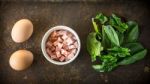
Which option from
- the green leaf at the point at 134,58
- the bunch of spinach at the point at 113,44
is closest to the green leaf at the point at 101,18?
the bunch of spinach at the point at 113,44

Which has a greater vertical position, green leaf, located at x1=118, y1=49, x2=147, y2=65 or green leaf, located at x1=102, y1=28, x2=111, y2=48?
green leaf, located at x1=102, y1=28, x2=111, y2=48

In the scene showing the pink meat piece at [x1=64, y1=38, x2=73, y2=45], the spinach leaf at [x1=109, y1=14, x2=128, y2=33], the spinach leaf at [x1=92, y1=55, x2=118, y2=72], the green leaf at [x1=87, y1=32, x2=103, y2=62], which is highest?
the spinach leaf at [x1=109, y1=14, x2=128, y2=33]

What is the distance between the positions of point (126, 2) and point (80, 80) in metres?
0.24

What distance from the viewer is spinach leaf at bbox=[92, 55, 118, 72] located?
85 centimetres

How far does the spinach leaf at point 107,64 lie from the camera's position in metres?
0.85

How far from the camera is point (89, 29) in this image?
906 mm

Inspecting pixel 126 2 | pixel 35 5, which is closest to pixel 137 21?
pixel 126 2

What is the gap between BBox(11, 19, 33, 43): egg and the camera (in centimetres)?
87

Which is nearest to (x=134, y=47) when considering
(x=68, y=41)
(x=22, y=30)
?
(x=68, y=41)

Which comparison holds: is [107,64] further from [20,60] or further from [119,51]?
[20,60]

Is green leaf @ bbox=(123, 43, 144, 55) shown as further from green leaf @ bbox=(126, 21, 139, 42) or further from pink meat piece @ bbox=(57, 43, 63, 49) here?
pink meat piece @ bbox=(57, 43, 63, 49)

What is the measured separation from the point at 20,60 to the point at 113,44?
0.23 m

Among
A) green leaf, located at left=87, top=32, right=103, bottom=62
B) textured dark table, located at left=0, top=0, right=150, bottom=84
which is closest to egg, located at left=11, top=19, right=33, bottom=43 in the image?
textured dark table, located at left=0, top=0, right=150, bottom=84

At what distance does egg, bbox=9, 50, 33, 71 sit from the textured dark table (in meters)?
0.02
